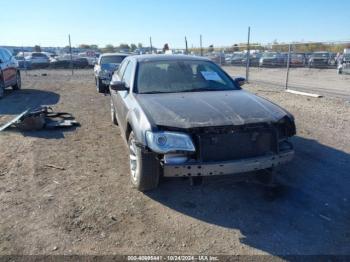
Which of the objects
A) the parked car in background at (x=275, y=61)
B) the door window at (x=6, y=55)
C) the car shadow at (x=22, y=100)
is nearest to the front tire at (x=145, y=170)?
the car shadow at (x=22, y=100)

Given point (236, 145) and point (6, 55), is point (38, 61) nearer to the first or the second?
point (6, 55)

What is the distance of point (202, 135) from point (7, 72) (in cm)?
1145

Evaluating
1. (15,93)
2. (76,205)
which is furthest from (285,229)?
(15,93)

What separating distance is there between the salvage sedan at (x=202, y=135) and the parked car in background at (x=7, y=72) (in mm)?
9273

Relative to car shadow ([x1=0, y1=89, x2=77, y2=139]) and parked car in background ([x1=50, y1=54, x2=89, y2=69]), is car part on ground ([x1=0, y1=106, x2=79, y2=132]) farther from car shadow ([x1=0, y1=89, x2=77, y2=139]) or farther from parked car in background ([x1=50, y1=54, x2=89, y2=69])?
parked car in background ([x1=50, y1=54, x2=89, y2=69])

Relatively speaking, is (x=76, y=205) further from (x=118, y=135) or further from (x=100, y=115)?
(x=100, y=115)

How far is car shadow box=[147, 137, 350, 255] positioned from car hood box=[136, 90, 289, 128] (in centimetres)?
65

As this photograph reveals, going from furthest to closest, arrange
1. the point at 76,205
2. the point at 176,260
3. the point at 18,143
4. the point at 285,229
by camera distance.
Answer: the point at 18,143, the point at 76,205, the point at 285,229, the point at 176,260

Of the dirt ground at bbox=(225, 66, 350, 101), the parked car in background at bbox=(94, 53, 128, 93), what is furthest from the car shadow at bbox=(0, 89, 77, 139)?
the dirt ground at bbox=(225, 66, 350, 101)

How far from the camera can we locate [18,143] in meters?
6.50

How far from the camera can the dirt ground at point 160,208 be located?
129 inches

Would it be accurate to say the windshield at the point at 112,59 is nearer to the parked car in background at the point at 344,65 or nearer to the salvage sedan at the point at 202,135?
the salvage sedan at the point at 202,135

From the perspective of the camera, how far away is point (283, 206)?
398 cm

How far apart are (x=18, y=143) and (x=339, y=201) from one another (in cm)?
528
